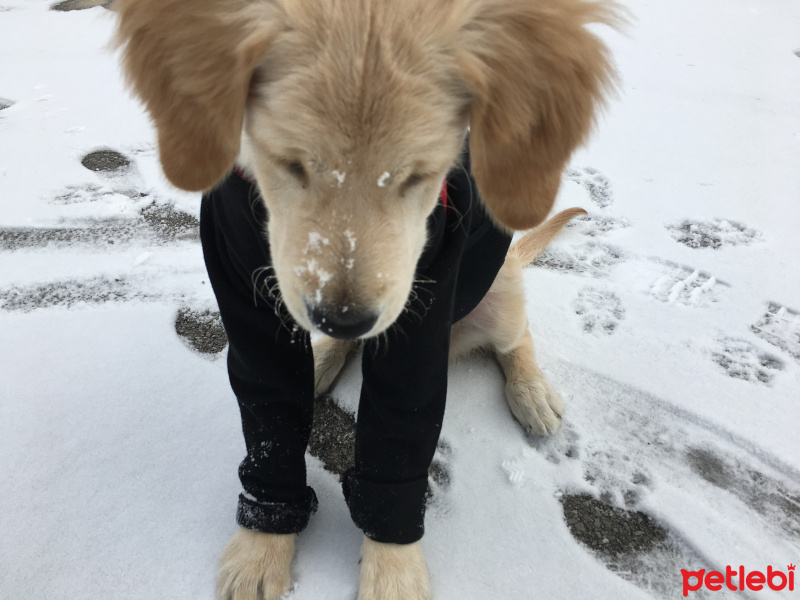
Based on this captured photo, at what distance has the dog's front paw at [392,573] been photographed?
4.76ft

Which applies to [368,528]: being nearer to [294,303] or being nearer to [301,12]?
[294,303]

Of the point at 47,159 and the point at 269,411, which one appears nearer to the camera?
the point at 269,411

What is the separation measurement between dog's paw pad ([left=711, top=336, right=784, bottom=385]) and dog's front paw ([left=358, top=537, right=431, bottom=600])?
1393 mm

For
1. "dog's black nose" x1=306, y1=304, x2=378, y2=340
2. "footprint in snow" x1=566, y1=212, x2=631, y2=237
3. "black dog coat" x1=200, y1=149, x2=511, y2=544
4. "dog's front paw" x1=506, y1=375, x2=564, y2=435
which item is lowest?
"dog's front paw" x1=506, y1=375, x2=564, y2=435

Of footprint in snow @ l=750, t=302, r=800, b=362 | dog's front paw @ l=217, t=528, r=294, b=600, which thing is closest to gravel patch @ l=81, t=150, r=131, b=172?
dog's front paw @ l=217, t=528, r=294, b=600

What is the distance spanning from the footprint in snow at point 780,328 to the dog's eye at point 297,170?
6.65 ft

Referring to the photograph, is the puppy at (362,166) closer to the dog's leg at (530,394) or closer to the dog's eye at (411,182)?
the dog's eye at (411,182)

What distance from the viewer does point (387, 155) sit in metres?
0.98

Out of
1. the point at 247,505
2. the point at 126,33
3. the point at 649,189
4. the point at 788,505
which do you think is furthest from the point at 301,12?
the point at 649,189

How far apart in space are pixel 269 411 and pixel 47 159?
2.36 metres

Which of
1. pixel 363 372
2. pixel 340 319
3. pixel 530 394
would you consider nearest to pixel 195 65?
pixel 340 319

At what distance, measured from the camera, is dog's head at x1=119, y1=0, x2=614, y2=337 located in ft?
Result: 3.17

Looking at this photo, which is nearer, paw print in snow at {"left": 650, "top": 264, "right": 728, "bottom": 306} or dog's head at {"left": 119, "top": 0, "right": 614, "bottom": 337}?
dog's head at {"left": 119, "top": 0, "right": 614, "bottom": 337}

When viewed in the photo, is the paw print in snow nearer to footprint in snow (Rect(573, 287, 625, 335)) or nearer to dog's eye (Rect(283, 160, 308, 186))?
footprint in snow (Rect(573, 287, 625, 335))
